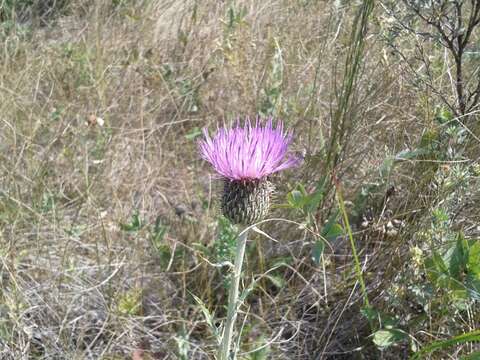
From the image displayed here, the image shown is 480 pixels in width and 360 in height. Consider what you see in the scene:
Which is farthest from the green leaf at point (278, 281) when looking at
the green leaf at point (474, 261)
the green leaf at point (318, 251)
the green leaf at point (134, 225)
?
the green leaf at point (474, 261)

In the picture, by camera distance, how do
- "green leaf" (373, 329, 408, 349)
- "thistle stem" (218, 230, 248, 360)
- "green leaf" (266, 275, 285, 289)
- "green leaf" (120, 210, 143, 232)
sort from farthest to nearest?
"green leaf" (120, 210, 143, 232) < "green leaf" (266, 275, 285, 289) < "green leaf" (373, 329, 408, 349) < "thistle stem" (218, 230, 248, 360)

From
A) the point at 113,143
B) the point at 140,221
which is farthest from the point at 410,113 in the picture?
the point at 113,143

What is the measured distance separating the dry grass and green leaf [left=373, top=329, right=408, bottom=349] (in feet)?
0.17

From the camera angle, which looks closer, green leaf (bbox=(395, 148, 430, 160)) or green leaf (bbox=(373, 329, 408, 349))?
green leaf (bbox=(373, 329, 408, 349))

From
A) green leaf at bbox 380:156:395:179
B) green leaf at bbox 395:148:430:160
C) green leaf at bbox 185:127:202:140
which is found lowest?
green leaf at bbox 185:127:202:140

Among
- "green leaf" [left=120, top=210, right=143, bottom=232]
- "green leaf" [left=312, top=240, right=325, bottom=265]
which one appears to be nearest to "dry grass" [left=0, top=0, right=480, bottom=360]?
"green leaf" [left=120, top=210, right=143, bottom=232]

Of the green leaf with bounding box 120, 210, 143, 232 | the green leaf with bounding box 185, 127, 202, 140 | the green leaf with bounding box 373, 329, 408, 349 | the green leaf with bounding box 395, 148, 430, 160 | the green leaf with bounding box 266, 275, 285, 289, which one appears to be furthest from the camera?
the green leaf with bounding box 185, 127, 202, 140

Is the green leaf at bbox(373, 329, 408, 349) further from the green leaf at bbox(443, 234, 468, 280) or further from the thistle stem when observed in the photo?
the thistle stem

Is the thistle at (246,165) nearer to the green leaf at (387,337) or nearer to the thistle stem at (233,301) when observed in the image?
the thistle stem at (233,301)

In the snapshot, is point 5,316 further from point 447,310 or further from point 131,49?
point 131,49

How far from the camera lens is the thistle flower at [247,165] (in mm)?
1426

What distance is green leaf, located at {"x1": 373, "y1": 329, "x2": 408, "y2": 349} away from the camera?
65.4 inches

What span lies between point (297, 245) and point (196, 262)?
0.35m

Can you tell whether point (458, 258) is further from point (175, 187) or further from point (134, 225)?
point (175, 187)
